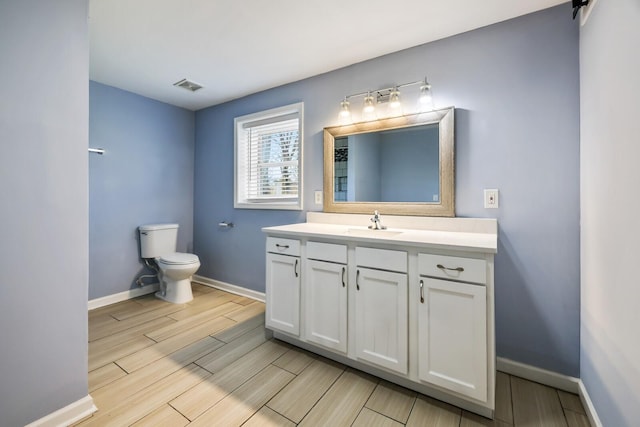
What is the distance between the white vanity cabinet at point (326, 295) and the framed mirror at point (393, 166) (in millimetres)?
612

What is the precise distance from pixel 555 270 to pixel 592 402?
63 centimetres

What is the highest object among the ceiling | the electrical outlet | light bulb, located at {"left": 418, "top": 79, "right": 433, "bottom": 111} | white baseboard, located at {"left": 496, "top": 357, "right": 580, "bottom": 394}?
the ceiling

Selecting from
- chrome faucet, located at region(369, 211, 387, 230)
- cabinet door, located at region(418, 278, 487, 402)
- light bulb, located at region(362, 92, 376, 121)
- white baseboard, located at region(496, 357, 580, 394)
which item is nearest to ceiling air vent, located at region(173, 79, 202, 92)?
light bulb, located at region(362, 92, 376, 121)

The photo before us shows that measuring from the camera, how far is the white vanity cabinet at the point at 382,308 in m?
1.47

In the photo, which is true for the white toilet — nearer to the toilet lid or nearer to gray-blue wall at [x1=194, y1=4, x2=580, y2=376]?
the toilet lid

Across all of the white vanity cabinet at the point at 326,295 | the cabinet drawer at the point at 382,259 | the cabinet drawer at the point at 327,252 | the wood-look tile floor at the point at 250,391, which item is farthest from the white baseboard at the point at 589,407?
the cabinet drawer at the point at 327,252

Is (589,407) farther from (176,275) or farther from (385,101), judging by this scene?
(176,275)

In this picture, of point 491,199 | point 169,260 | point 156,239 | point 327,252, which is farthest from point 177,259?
point 491,199

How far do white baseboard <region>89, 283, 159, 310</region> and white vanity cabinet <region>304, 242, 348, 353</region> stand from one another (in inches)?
86.6

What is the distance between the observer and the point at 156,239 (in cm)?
291

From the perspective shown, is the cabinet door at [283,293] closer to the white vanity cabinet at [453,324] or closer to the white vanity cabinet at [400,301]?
the white vanity cabinet at [400,301]

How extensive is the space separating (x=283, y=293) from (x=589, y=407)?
5.63 ft

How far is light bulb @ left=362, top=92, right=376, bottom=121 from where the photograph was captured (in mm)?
2107

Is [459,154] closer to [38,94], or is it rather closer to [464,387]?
[464,387]
